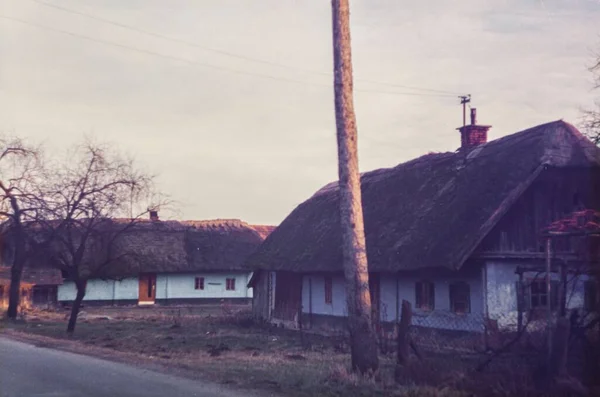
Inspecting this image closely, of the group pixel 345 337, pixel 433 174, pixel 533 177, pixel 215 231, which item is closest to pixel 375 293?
pixel 345 337

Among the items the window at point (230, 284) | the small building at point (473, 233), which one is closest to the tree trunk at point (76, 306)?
the small building at point (473, 233)

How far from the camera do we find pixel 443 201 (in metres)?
22.3

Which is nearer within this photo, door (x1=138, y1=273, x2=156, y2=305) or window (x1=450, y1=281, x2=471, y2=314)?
window (x1=450, y1=281, x2=471, y2=314)

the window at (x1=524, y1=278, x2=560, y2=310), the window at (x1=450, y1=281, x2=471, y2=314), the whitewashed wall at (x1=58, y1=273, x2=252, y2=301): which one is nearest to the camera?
the window at (x1=524, y1=278, x2=560, y2=310)

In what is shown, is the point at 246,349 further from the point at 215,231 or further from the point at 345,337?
the point at 215,231

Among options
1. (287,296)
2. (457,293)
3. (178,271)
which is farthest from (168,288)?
(457,293)

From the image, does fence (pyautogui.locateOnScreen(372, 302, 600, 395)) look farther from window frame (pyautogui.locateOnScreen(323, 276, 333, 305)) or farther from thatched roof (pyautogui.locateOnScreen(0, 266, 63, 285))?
thatched roof (pyautogui.locateOnScreen(0, 266, 63, 285))

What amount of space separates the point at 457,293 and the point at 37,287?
34.1m

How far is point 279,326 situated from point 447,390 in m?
19.5

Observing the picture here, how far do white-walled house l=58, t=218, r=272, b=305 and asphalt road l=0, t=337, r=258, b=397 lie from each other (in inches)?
1247

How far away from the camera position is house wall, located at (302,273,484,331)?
19328mm

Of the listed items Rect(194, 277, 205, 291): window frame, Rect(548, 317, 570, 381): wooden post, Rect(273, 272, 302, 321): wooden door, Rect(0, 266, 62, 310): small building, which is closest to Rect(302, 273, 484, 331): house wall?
Rect(273, 272, 302, 321): wooden door

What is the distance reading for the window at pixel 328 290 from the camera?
26.0 metres

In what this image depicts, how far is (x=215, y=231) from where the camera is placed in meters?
53.6
